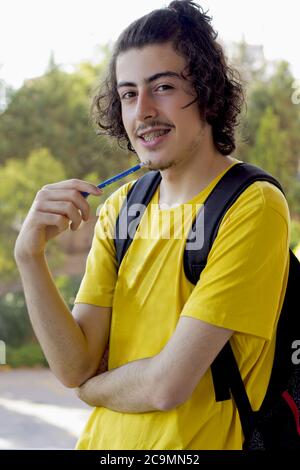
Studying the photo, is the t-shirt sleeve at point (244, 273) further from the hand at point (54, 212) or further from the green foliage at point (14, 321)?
the green foliage at point (14, 321)

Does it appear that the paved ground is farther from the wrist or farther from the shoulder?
the shoulder

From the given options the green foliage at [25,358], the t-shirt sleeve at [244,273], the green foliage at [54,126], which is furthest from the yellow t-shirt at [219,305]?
the green foliage at [54,126]

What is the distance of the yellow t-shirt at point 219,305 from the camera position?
0.97 m

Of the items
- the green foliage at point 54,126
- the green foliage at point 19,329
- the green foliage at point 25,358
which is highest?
the green foliage at point 54,126

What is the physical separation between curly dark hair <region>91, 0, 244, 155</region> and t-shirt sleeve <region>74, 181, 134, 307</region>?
18 centimetres

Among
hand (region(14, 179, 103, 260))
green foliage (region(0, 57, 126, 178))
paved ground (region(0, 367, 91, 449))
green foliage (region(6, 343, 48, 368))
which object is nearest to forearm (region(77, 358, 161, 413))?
hand (region(14, 179, 103, 260))

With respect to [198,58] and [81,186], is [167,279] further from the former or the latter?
[198,58]

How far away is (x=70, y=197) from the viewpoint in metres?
1.04

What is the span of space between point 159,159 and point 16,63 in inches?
177

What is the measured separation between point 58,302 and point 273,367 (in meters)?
0.33

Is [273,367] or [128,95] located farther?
[128,95]

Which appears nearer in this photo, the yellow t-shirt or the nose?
the yellow t-shirt

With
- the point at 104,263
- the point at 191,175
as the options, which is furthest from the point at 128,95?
the point at 104,263

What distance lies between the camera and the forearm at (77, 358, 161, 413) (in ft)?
3.28
